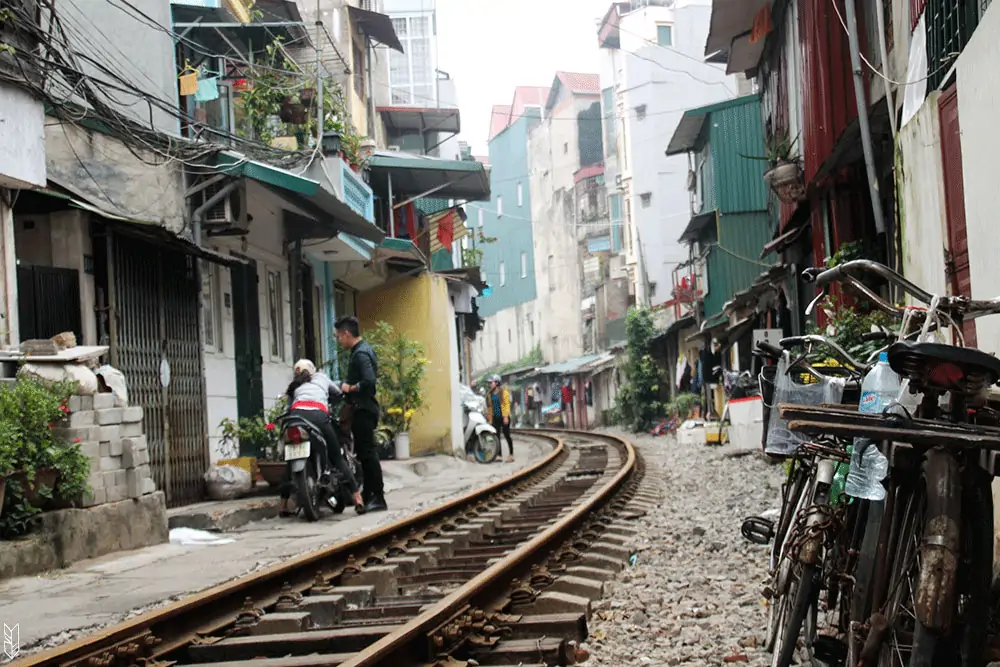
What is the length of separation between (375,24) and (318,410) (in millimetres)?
16417

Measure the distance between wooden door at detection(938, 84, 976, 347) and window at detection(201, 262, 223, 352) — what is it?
28.2 feet

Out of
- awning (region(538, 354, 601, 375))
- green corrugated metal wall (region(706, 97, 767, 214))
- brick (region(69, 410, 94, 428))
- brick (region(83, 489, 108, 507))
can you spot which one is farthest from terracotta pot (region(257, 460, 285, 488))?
awning (region(538, 354, 601, 375))

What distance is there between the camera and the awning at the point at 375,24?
79.4ft

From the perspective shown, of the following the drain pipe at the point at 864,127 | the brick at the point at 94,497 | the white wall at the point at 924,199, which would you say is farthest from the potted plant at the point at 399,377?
the white wall at the point at 924,199

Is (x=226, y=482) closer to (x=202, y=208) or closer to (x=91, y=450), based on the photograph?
(x=202, y=208)

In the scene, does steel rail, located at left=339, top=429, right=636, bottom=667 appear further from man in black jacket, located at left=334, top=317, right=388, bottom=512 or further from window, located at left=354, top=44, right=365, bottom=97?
window, located at left=354, top=44, right=365, bottom=97

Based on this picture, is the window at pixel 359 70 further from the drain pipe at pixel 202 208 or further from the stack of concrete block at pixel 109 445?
the stack of concrete block at pixel 109 445

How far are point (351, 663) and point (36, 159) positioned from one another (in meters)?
6.38

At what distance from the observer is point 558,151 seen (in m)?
61.9

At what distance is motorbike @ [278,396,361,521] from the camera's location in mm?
10086

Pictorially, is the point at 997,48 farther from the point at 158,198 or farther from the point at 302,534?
the point at 158,198

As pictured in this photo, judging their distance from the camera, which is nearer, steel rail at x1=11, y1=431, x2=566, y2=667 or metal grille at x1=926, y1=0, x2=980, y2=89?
steel rail at x1=11, y1=431, x2=566, y2=667

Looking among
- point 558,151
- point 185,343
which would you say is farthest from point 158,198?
point 558,151

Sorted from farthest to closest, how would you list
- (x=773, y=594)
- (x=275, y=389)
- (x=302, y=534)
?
(x=275, y=389)
(x=302, y=534)
(x=773, y=594)
